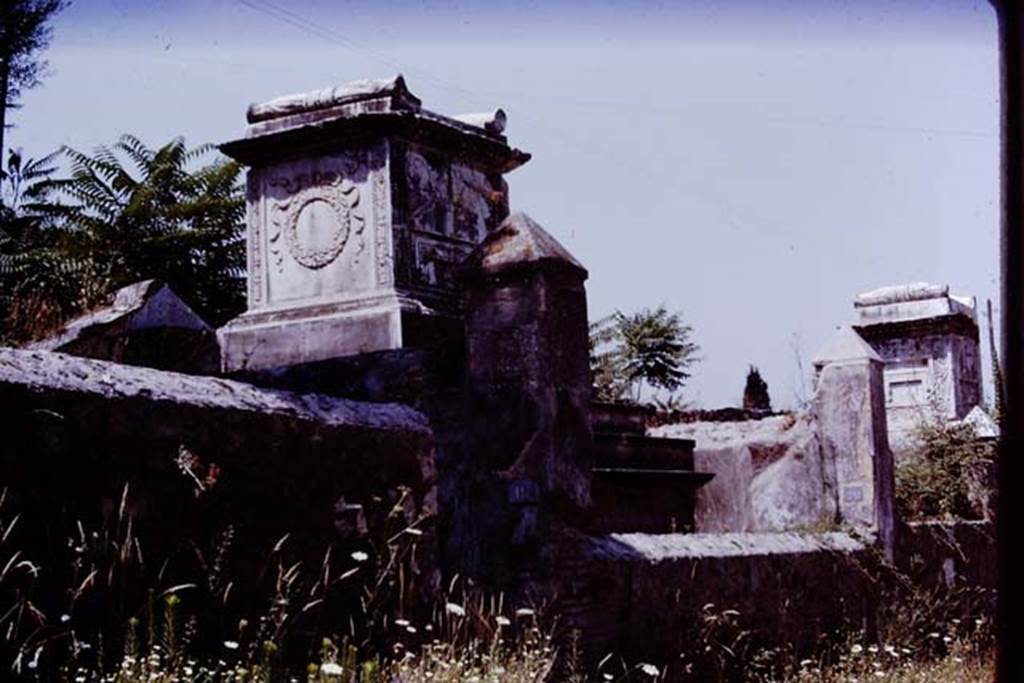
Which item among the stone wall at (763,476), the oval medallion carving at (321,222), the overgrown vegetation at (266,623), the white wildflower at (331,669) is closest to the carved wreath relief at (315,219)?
the oval medallion carving at (321,222)

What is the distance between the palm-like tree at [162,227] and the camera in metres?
16.6

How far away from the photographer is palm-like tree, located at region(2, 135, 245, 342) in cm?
1662

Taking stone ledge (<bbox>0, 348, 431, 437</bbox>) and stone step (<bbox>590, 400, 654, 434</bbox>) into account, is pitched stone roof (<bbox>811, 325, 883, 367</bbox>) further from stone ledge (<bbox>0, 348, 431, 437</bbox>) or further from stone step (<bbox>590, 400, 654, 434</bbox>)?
stone ledge (<bbox>0, 348, 431, 437</bbox>)

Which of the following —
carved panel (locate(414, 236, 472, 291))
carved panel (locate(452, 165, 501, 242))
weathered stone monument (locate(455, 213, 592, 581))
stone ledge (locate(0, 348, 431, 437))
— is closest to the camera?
stone ledge (locate(0, 348, 431, 437))

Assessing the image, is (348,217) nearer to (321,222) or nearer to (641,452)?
(321,222)

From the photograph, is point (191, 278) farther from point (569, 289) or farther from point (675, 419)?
point (569, 289)

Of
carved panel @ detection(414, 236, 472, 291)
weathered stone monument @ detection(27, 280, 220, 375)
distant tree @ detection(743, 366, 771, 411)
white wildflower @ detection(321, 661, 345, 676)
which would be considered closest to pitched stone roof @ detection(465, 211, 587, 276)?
weathered stone monument @ detection(27, 280, 220, 375)

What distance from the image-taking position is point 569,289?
7156mm

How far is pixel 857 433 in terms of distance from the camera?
10570 mm

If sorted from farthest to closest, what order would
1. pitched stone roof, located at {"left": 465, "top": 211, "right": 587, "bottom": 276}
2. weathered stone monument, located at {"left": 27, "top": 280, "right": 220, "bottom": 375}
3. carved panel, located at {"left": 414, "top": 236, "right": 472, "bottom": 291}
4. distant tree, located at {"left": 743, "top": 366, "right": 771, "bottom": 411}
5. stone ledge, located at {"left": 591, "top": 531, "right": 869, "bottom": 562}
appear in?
1. distant tree, located at {"left": 743, "top": 366, "right": 771, "bottom": 411}
2. carved panel, located at {"left": 414, "top": 236, "right": 472, "bottom": 291}
3. weathered stone monument, located at {"left": 27, "top": 280, "right": 220, "bottom": 375}
4. stone ledge, located at {"left": 591, "top": 531, "right": 869, "bottom": 562}
5. pitched stone roof, located at {"left": 465, "top": 211, "right": 587, "bottom": 276}

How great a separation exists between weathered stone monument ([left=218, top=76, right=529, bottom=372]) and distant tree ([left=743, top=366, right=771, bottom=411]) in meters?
8.67

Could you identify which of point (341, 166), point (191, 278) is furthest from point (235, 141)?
point (191, 278)

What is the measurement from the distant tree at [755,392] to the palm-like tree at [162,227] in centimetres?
798

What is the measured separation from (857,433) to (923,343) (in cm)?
1108
